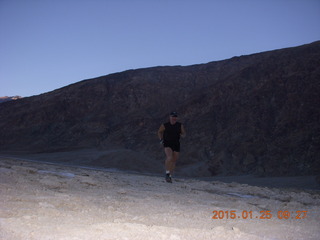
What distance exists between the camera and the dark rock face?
55.0ft

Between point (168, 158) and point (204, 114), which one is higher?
point (204, 114)

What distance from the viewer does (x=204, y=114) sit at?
23.5 meters

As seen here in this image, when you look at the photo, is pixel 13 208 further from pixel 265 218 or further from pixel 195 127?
pixel 195 127

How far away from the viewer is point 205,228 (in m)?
2.89

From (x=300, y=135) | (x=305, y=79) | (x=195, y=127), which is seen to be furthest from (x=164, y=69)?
(x=300, y=135)

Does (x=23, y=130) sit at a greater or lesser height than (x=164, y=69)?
lesser

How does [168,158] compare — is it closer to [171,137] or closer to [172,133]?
[171,137]

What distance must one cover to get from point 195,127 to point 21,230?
809 inches
